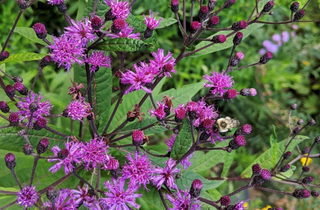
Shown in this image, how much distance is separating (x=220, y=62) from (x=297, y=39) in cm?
113

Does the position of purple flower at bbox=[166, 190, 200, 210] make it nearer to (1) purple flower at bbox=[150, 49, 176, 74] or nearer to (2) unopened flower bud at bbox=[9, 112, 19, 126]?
(1) purple flower at bbox=[150, 49, 176, 74]

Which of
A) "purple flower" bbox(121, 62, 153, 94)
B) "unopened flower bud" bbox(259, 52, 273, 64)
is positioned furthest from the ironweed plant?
"unopened flower bud" bbox(259, 52, 273, 64)

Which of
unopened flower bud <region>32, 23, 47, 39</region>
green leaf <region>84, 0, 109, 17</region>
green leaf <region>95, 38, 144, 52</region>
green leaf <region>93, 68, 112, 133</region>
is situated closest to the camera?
green leaf <region>95, 38, 144, 52</region>

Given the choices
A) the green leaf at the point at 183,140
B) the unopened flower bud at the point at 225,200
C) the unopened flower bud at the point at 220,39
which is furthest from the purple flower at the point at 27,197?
the unopened flower bud at the point at 220,39

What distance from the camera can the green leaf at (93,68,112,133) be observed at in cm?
130

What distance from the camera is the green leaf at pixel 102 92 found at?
130cm

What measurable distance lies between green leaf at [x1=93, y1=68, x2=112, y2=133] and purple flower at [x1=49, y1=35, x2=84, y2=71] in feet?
0.73

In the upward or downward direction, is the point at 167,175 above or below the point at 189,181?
above

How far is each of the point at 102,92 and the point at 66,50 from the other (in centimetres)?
31

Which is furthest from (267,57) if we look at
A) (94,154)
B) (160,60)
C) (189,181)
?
(94,154)

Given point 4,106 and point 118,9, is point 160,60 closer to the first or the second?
point 118,9

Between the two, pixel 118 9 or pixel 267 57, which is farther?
pixel 267 57

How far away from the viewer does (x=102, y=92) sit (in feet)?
4.38

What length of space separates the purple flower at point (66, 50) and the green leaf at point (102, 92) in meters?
0.22
